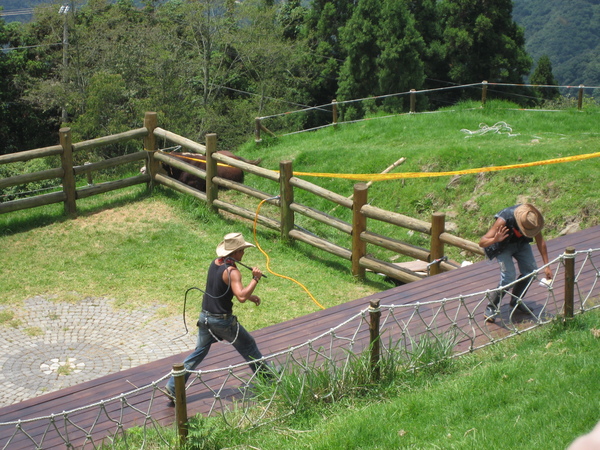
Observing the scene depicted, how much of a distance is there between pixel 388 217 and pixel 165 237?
3.95 m

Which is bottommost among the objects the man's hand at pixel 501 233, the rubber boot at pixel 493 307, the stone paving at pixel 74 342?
the stone paving at pixel 74 342

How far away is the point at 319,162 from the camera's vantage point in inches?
627

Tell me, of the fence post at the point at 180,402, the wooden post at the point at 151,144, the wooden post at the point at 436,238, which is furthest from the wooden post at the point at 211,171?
the fence post at the point at 180,402

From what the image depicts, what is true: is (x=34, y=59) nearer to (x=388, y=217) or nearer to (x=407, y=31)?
(x=407, y=31)

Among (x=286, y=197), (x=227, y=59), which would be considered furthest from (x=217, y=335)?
(x=227, y=59)

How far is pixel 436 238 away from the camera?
8.92 meters

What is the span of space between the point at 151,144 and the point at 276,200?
3.19 meters

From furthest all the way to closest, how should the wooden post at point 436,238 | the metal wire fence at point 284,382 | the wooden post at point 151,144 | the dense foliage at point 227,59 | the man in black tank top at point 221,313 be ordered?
the dense foliage at point 227,59, the wooden post at point 151,144, the wooden post at point 436,238, the man in black tank top at point 221,313, the metal wire fence at point 284,382

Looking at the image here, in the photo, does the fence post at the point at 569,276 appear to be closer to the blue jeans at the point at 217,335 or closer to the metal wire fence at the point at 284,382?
the metal wire fence at the point at 284,382

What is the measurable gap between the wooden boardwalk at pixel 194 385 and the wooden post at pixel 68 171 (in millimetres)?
6127

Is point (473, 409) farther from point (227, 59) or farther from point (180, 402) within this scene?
point (227, 59)

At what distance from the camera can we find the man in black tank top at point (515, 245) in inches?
255

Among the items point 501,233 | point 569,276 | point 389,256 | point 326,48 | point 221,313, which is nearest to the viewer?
point 221,313

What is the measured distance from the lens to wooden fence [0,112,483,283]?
9219 mm
